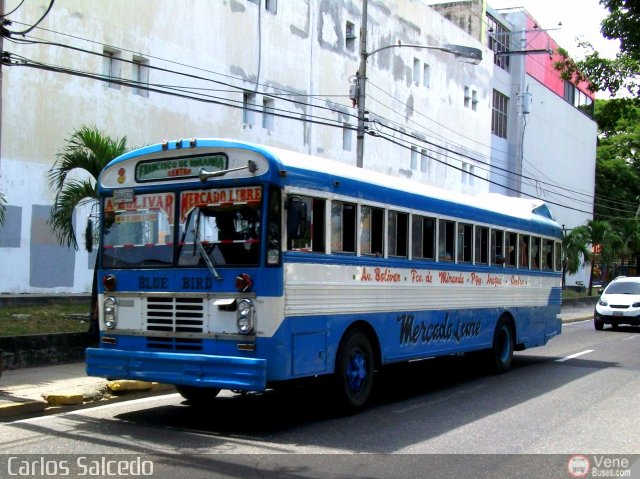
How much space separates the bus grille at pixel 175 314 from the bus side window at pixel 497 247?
6575 millimetres

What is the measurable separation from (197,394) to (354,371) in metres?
2.16

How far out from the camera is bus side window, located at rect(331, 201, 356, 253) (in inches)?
367

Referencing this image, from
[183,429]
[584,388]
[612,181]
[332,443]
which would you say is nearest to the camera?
[332,443]

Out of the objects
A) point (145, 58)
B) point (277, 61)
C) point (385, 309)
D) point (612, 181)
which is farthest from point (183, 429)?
point (612, 181)

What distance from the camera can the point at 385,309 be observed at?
10414mm

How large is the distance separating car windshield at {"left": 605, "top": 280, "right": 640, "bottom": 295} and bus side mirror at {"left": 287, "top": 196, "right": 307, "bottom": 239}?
2170 centimetres

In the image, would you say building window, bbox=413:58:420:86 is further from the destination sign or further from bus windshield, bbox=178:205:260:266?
bus windshield, bbox=178:205:260:266

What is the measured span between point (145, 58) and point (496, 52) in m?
31.3

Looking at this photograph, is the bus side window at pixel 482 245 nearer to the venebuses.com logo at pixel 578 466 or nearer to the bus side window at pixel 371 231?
the bus side window at pixel 371 231

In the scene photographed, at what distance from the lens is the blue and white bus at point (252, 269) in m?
8.34

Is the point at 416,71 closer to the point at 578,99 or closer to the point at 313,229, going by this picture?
the point at 578,99

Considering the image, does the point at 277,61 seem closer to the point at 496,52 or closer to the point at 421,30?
the point at 421,30

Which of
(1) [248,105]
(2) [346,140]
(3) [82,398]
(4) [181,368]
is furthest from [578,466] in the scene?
(2) [346,140]

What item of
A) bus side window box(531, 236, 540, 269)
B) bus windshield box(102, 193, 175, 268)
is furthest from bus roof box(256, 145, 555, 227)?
bus windshield box(102, 193, 175, 268)
